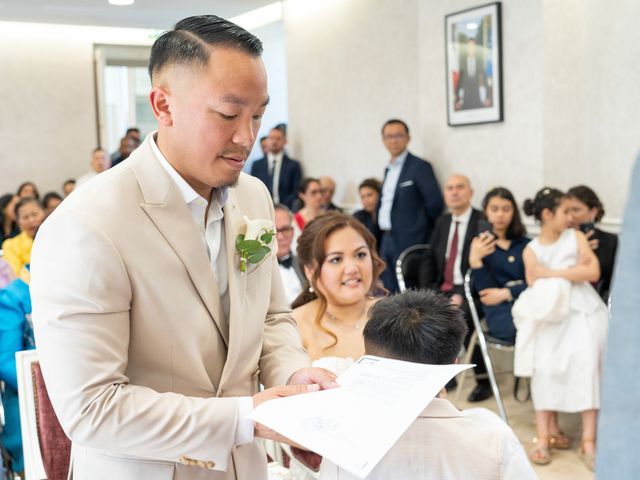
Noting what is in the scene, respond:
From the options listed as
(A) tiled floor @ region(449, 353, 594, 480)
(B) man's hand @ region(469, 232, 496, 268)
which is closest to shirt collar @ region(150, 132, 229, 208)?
(A) tiled floor @ region(449, 353, 594, 480)

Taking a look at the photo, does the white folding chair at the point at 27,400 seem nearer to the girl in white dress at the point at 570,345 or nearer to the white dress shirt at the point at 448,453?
the white dress shirt at the point at 448,453

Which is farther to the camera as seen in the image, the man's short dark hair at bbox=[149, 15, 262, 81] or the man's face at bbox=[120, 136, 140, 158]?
the man's face at bbox=[120, 136, 140, 158]

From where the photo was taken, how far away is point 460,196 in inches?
220

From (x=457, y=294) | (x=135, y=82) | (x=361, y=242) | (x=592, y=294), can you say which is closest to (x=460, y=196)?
(x=457, y=294)

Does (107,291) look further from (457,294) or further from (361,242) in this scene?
(457,294)

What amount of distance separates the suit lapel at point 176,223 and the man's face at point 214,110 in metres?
0.05

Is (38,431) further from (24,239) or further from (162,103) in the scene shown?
(24,239)

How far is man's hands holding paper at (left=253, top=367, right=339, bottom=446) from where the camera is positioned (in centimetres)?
141

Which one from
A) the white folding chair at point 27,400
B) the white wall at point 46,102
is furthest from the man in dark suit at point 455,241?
the white wall at point 46,102

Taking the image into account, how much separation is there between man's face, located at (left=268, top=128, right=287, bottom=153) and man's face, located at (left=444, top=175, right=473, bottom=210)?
3742mm

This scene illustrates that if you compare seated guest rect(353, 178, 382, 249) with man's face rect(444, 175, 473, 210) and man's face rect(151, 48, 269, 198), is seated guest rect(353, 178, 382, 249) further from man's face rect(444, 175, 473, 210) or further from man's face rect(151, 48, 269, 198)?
man's face rect(151, 48, 269, 198)

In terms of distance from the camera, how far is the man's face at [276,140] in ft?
29.6

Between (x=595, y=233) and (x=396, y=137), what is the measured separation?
227 cm

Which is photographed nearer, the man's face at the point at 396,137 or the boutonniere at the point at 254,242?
the boutonniere at the point at 254,242
